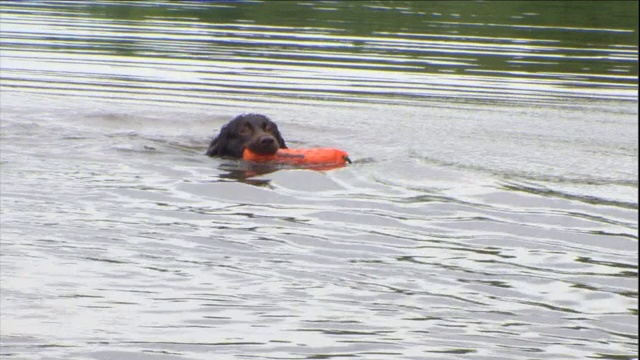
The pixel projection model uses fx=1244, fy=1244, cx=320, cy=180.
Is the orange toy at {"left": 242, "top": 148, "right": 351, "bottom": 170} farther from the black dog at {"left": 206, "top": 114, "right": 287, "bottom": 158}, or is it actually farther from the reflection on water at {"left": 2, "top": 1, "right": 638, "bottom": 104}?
the reflection on water at {"left": 2, "top": 1, "right": 638, "bottom": 104}

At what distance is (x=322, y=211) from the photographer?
818cm

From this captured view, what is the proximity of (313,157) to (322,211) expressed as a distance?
186cm

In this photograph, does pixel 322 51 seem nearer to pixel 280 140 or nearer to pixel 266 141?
pixel 280 140

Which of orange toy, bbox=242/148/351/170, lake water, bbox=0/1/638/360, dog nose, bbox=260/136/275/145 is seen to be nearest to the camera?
lake water, bbox=0/1/638/360

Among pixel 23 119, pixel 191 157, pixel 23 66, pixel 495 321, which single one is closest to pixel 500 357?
pixel 495 321

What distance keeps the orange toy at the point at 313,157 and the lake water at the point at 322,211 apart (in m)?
0.23

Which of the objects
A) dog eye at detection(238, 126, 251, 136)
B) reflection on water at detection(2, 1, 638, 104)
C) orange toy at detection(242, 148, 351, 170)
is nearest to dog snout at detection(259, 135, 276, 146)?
orange toy at detection(242, 148, 351, 170)

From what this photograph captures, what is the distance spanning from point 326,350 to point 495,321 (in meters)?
0.92

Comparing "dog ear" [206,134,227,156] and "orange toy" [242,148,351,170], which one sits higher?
"orange toy" [242,148,351,170]

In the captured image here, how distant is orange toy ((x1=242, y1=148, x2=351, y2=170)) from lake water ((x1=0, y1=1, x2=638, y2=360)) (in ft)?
0.76

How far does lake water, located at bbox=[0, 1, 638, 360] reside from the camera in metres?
5.53

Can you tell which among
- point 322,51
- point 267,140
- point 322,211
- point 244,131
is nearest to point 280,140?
point 244,131

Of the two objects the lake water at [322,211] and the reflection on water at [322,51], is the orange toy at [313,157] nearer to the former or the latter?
the lake water at [322,211]

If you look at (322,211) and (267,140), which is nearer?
(322,211)
